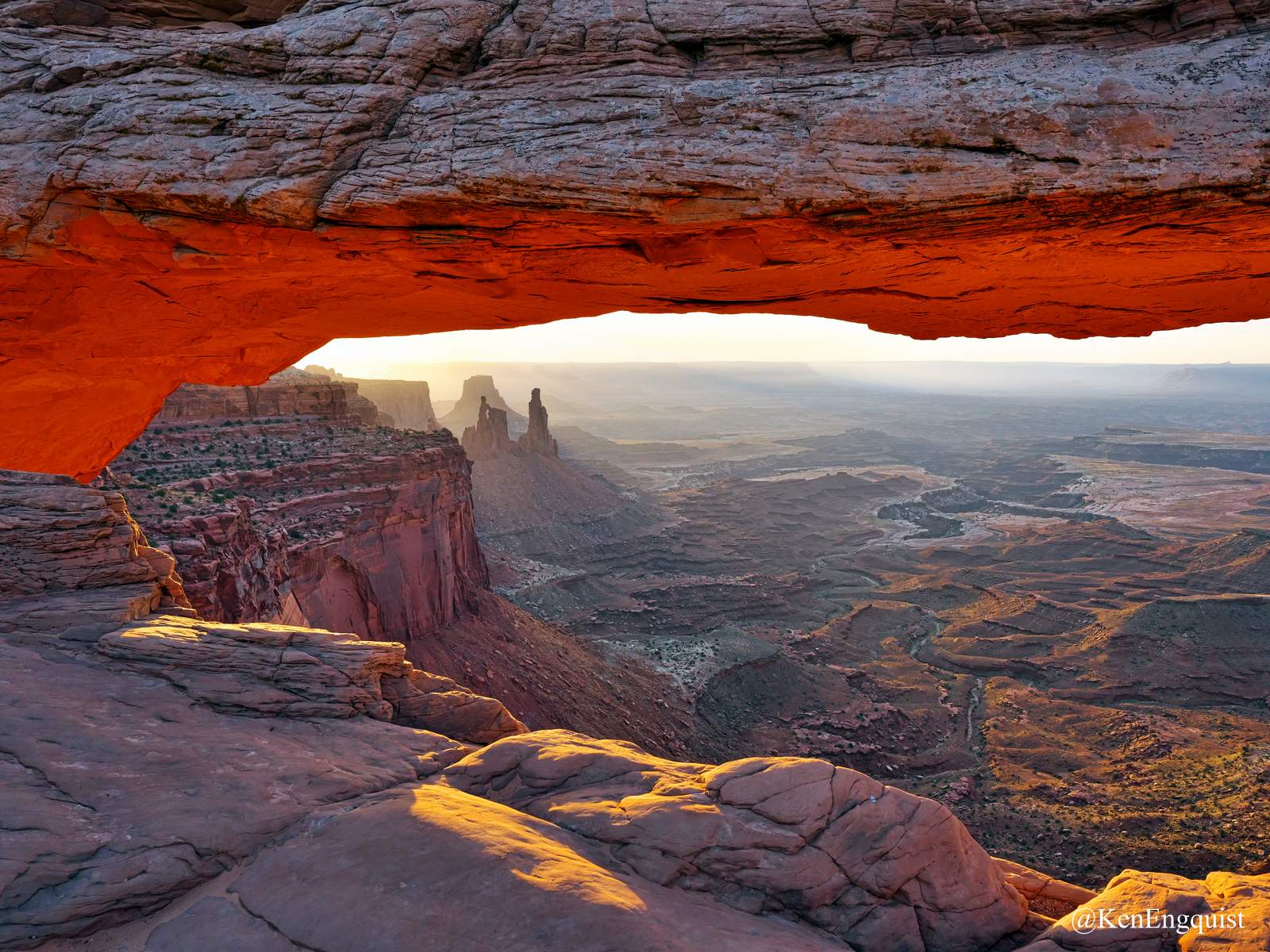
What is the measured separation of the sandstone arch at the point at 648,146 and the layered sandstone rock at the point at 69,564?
2607mm

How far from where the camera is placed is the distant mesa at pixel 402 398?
86312 mm

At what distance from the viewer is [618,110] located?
20.8 ft

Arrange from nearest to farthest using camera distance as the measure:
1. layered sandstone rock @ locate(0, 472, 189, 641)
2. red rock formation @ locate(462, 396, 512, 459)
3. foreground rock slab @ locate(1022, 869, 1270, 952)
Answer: foreground rock slab @ locate(1022, 869, 1270, 952) < layered sandstone rock @ locate(0, 472, 189, 641) < red rock formation @ locate(462, 396, 512, 459)

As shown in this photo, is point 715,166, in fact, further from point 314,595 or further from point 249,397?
point 249,397

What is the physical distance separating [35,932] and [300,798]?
6.01ft

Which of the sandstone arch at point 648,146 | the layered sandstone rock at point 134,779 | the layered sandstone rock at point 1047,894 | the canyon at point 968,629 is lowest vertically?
the canyon at point 968,629

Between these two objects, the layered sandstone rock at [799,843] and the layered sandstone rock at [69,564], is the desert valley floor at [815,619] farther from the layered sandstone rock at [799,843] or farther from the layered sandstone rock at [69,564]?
the layered sandstone rock at [799,843]

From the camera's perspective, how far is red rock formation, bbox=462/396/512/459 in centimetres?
6619

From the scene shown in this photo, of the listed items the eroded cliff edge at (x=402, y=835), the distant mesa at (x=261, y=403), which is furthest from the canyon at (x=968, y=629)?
the eroded cliff edge at (x=402, y=835)

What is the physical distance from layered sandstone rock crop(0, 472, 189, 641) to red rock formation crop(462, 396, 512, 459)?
2243 inches

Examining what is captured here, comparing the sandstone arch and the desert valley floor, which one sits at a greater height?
the sandstone arch

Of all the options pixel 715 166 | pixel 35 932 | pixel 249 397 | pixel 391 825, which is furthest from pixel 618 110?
pixel 249 397

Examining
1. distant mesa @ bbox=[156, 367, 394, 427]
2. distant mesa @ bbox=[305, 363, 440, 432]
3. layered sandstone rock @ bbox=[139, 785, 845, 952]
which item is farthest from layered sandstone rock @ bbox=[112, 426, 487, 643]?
distant mesa @ bbox=[305, 363, 440, 432]

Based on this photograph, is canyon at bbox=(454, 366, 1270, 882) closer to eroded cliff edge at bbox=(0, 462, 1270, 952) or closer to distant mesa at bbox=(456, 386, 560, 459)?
distant mesa at bbox=(456, 386, 560, 459)
